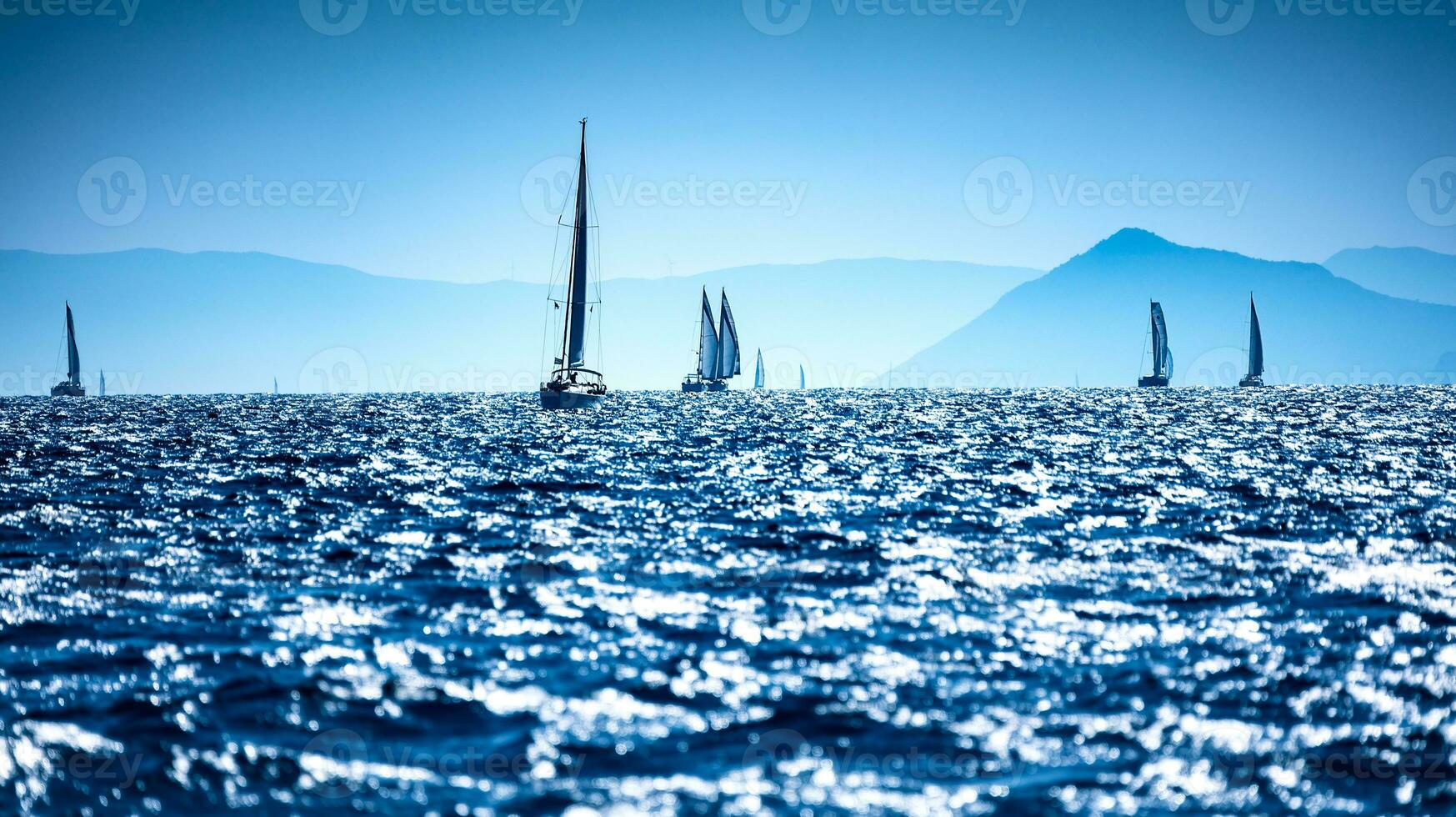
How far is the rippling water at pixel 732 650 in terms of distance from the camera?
9.17 meters

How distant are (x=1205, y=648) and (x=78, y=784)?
41.4 feet

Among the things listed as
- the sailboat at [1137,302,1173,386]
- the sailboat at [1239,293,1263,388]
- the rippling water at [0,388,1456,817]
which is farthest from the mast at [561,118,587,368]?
the sailboat at [1239,293,1263,388]

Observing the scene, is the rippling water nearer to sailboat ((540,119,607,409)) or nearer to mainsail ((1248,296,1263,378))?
sailboat ((540,119,607,409))

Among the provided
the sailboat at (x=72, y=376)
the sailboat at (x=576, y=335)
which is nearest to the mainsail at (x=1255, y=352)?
the sailboat at (x=576, y=335)

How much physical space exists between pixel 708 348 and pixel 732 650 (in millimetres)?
127350

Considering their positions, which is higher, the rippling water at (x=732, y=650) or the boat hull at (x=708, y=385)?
the boat hull at (x=708, y=385)

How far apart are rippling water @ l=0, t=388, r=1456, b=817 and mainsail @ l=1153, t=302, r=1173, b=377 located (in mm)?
134210

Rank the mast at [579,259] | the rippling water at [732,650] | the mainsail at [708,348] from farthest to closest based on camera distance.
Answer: the mainsail at [708,348] < the mast at [579,259] < the rippling water at [732,650]

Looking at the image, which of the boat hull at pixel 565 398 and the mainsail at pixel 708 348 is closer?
the boat hull at pixel 565 398

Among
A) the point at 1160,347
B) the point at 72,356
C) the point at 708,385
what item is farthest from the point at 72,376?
the point at 1160,347

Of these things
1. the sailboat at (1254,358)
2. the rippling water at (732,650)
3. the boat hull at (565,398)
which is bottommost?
the rippling water at (732,650)

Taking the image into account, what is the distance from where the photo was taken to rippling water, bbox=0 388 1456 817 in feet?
30.1

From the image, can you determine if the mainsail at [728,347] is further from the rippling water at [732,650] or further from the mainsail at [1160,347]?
the rippling water at [732,650]

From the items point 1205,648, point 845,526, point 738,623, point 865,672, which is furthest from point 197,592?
point 1205,648
